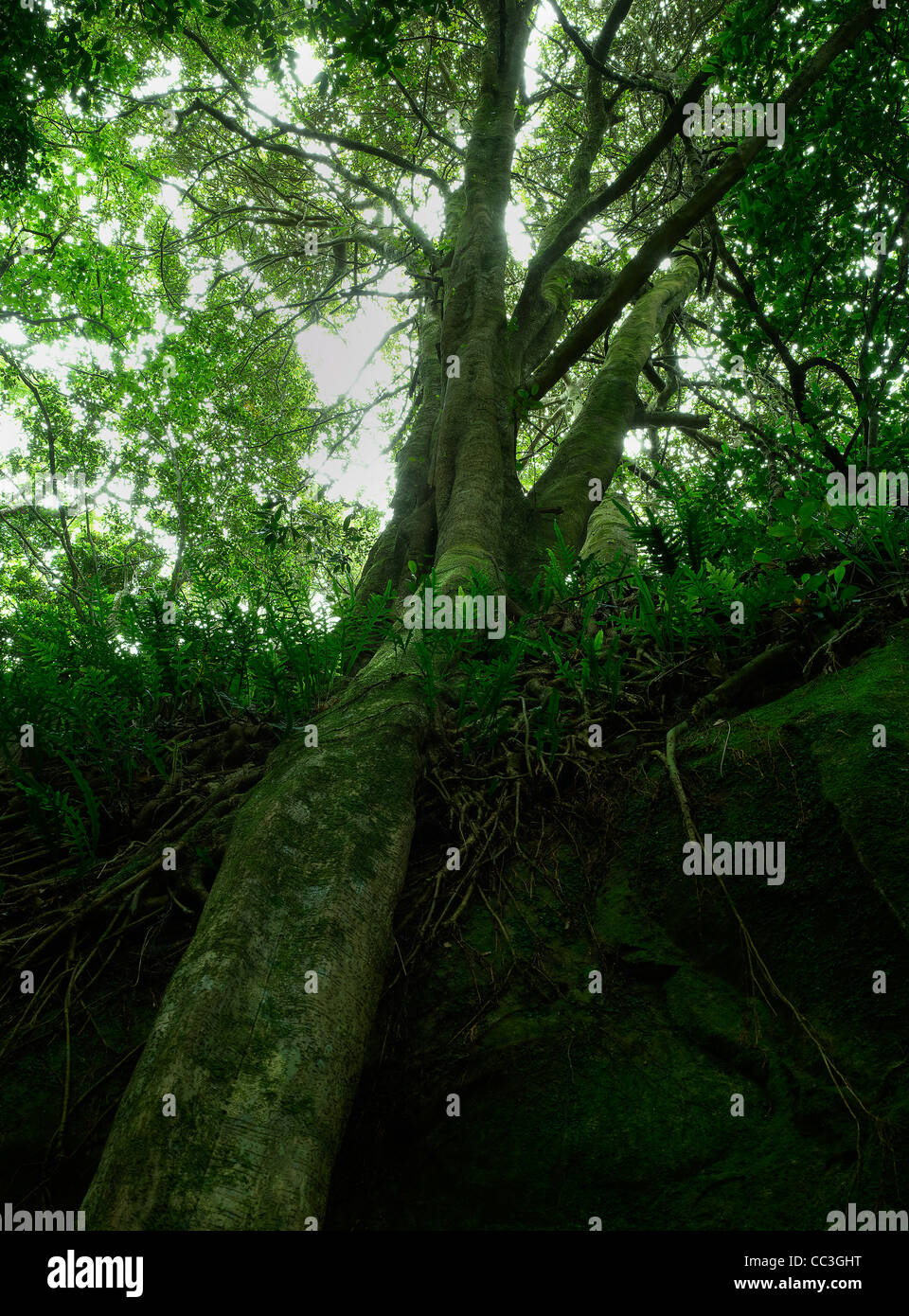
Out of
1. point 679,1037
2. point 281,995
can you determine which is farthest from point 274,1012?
point 679,1037

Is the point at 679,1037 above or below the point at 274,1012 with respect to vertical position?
below

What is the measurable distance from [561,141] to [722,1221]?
450 inches

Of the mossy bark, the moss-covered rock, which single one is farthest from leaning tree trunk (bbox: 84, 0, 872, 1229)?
the moss-covered rock

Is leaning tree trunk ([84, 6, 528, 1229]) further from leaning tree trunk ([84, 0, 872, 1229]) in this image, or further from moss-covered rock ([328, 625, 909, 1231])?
moss-covered rock ([328, 625, 909, 1231])

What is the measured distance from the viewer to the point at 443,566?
3.43 metres

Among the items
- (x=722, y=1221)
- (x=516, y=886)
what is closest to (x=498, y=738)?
(x=516, y=886)

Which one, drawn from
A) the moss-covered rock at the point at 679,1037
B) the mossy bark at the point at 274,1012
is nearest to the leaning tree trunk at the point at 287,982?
the mossy bark at the point at 274,1012

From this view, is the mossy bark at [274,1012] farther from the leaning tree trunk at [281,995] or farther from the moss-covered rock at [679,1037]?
the moss-covered rock at [679,1037]

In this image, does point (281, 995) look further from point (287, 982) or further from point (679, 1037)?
point (679, 1037)

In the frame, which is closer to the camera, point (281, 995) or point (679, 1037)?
point (281, 995)

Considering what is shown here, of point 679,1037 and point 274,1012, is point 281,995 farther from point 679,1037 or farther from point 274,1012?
point 679,1037
